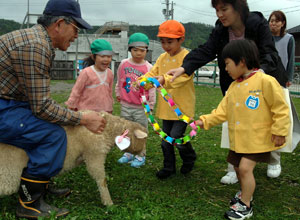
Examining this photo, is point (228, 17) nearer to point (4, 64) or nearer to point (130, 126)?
point (130, 126)

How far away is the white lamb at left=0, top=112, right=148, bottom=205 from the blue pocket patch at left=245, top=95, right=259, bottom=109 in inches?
46.2

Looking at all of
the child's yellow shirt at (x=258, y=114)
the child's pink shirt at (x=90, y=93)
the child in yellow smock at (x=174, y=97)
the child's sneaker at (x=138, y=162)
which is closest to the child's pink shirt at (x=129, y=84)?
the child's pink shirt at (x=90, y=93)

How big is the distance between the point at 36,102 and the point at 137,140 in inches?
49.2

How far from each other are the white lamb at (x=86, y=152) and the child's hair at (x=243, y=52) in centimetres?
128

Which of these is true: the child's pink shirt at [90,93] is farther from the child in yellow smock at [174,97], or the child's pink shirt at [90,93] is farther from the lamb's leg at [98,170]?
the lamb's leg at [98,170]

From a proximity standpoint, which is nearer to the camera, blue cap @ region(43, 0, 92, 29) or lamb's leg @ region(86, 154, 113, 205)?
blue cap @ region(43, 0, 92, 29)

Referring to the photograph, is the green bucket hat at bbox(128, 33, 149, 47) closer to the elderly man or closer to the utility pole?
the elderly man

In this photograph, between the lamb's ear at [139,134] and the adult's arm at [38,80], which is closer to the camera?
the adult's arm at [38,80]

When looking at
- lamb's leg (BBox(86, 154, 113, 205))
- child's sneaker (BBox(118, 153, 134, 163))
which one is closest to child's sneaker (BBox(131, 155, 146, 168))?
child's sneaker (BBox(118, 153, 134, 163))

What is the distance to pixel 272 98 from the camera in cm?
276

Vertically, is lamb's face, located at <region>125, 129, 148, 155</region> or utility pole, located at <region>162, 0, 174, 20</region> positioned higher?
utility pole, located at <region>162, 0, 174, 20</region>

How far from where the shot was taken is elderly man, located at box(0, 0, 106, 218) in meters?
2.50

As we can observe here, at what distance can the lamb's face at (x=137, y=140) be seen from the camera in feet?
10.8

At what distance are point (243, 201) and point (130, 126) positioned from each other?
144 centimetres
